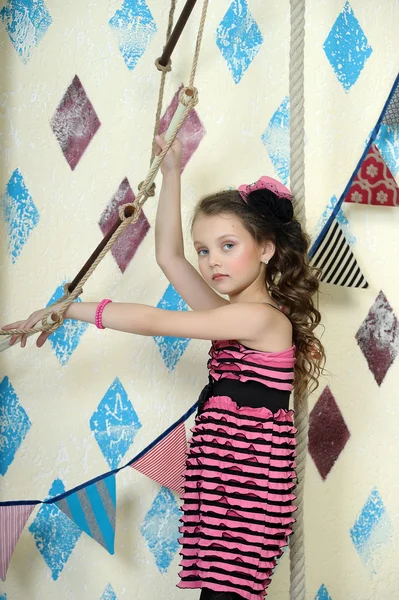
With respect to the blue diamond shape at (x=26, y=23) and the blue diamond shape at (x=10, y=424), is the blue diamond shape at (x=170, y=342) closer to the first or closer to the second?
the blue diamond shape at (x=10, y=424)

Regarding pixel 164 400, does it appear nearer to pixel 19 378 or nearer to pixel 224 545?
pixel 19 378

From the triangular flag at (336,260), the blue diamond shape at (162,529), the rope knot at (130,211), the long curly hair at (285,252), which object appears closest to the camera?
the rope knot at (130,211)

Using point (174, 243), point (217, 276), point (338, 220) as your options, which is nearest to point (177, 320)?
point (217, 276)

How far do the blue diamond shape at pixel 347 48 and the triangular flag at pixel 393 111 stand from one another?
10cm

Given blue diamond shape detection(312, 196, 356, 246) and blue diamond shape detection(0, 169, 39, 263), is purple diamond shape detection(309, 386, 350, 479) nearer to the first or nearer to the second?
blue diamond shape detection(312, 196, 356, 246)

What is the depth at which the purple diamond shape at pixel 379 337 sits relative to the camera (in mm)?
1461

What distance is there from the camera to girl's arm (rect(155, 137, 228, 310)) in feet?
4.03

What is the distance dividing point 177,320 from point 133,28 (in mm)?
681

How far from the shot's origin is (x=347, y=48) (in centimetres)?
145

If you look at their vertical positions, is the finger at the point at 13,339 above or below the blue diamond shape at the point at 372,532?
below

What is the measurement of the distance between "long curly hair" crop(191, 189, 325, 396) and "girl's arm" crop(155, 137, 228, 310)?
6 cm

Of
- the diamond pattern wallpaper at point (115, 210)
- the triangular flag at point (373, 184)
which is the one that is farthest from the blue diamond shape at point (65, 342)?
the triangular flag at point (373, 184)

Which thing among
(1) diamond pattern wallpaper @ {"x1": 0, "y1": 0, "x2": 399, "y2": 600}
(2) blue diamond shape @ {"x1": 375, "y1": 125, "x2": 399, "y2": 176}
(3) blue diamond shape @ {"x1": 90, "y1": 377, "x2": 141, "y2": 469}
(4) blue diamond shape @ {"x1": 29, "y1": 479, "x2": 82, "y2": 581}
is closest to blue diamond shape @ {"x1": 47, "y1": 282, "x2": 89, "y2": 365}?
(1) diamond pattern wallpaper @ {"x1": 0, "y1": 0, "x2": 399, "y2": 600}

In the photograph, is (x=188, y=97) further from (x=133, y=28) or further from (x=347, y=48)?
(x=347, y=48)
